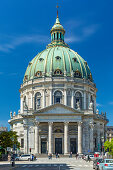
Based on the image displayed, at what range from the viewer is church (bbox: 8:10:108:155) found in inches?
3000

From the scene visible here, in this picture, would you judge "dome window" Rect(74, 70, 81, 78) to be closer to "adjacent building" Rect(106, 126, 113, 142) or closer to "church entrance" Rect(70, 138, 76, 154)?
"church entrance" Rect(70, 138, 76, 154)

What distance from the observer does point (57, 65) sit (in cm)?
8994

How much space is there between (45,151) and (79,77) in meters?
25.4

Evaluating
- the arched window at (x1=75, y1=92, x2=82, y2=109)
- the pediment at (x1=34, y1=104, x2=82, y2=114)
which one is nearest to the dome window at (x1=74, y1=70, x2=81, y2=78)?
the arched window at (x1=75, y1=92, x2=82, y2=109)

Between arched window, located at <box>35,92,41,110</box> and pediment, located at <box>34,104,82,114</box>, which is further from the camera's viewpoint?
arched window, located at <box>35,92,41,110</box>

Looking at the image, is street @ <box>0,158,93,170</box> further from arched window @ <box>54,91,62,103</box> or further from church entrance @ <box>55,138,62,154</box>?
arched window @ <box>54,91,62,103</box>

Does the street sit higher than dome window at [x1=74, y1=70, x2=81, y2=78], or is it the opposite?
dome window at [x1=74, y1=70, x2=81, y2=78]

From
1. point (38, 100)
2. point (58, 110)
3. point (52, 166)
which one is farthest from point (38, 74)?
point (52, 166)

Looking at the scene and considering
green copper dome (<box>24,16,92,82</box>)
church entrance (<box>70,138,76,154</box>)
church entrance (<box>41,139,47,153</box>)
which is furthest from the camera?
green copper dome (<box>24,16,92,82</box>)

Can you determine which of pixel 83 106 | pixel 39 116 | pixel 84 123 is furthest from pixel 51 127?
pixel 83 106

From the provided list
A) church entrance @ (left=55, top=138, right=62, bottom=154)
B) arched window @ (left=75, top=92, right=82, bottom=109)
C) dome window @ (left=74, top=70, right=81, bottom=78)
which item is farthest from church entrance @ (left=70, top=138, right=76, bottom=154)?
dome window @ (left=74, top=70, right=81, bottom=78)

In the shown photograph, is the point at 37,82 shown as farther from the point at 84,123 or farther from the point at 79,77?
the point at 84,123

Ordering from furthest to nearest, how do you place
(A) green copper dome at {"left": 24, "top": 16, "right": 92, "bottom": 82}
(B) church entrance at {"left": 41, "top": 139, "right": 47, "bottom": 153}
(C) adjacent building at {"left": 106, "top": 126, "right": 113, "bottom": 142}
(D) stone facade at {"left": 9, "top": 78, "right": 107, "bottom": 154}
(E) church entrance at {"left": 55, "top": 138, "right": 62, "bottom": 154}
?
(C) adjacent building at {"left": 106, "top": 126, "right": 113, "bottom": 142} < (A) green copper dome at {"left": 24, "top": 16, "right": 92, "bottom": 82} < (B) church entrance at {"left": 41, "top": 139, "right": 47, "bottom": 153} < (E) church entrance at {"left": 55, "top": 138, "right": 62, "bottom": 154} < (D) stone facade at {"left": 9, "top": 78, "right": 107, "bottom": 154}

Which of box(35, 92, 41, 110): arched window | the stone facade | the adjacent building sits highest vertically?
box(35, 92, 41, 110): arched window
